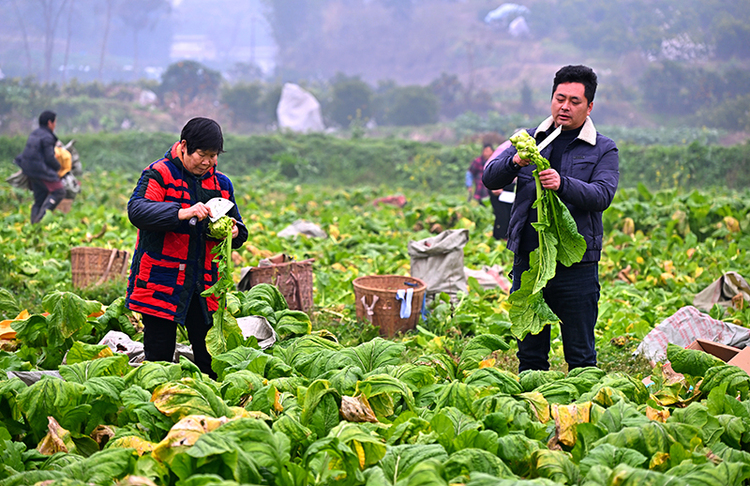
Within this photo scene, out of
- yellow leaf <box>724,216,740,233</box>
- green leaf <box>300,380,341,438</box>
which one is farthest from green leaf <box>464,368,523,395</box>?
yellow leaf <box>724,216,740,233</box>

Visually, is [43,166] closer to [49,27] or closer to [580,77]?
[580,77]

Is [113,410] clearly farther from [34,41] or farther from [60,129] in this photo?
[34,41]

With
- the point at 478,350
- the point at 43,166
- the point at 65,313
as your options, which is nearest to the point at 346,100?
the point at 43,166

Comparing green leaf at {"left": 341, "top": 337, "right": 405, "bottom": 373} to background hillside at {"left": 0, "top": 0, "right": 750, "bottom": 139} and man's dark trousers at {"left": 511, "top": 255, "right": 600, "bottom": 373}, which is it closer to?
man's dark trousers at {"left": 511, "top": 255, "right": 600, "bottom": 373}

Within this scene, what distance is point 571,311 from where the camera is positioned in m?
3.12

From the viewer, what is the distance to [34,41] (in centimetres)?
7225

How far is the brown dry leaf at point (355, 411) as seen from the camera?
2.21m

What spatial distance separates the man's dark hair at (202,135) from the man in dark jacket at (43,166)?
615 centimetres

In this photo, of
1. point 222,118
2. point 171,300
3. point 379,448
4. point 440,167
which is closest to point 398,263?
point 171,300

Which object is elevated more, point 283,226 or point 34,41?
point 34,41

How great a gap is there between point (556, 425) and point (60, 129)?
33950 mm

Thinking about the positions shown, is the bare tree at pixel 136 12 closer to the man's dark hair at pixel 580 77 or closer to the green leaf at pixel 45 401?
the man's dark hair at pixel 580 77

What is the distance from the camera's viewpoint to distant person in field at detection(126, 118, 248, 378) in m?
2.93

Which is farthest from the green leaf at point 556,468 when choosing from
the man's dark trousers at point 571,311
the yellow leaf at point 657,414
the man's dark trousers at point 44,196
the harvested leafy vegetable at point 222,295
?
the man's dark trousers at point 44,196
